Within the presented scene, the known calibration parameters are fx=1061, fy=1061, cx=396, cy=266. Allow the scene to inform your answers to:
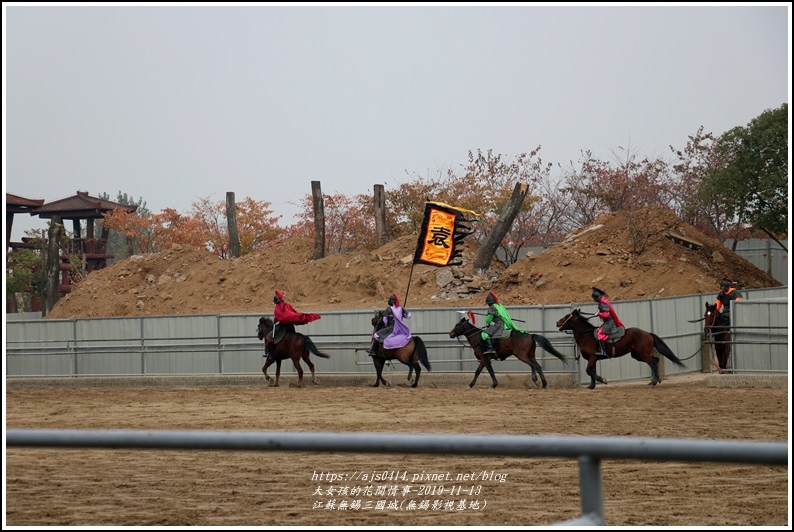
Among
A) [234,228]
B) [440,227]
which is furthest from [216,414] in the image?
[234,228]

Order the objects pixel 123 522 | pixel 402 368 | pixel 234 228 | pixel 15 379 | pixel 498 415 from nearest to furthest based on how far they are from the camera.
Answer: pixel 123 522 → pixel 498 415 → pixel 402 368 → pixel 15 379 → pixel 234 228

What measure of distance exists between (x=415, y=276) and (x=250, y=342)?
12832mm

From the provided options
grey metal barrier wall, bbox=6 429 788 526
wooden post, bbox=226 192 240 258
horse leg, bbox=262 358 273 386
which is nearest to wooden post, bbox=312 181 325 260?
wooden post, bbox=226 192 240 258

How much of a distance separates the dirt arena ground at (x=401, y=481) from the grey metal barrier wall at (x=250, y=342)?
199 inches

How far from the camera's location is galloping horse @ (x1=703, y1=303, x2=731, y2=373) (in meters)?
23.0

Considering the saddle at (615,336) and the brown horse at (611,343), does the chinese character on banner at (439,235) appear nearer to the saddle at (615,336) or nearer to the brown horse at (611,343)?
the brown horse at (611,343)

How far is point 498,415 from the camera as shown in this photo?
1684 centimetres

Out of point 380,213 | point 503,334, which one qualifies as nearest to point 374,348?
point 503,334

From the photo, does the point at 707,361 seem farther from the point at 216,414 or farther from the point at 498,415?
the point at 216,414

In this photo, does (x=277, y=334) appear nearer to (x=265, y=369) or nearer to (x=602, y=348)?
(x=265, y=369)

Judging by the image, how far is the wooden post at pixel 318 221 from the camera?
41031 millimetres

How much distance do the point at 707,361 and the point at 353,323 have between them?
8.72 m

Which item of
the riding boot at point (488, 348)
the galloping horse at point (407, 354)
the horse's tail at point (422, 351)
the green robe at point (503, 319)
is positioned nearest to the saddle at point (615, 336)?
the green robe at point (503, 319)

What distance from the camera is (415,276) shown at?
38.9 m
